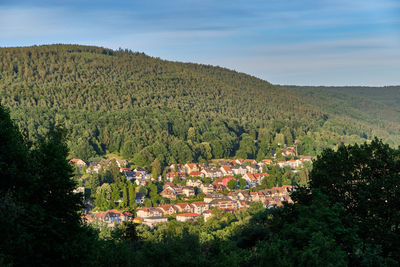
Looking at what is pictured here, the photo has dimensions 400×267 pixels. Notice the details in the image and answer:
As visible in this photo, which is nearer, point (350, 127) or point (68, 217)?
point (68, 217)

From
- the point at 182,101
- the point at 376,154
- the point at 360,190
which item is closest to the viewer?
the point at 360,190

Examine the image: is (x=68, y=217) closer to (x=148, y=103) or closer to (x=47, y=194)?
(x=47, y=194)

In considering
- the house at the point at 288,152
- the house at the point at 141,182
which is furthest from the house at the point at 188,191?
the house at the point at 288,152

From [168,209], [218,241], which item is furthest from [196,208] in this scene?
[218,241]

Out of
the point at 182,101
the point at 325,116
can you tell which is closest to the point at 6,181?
the point at 182,101

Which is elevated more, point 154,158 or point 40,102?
point 40,102

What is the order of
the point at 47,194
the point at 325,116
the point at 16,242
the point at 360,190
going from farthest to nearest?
the point at 325,116, the point at 360,190, the point at 47,194, the point at 16,242

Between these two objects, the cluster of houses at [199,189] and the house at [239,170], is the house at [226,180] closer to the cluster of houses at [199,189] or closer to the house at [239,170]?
the cluster of houses at [199,189]
